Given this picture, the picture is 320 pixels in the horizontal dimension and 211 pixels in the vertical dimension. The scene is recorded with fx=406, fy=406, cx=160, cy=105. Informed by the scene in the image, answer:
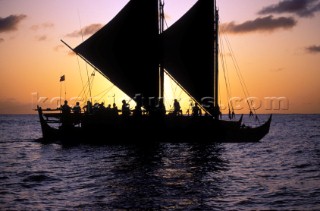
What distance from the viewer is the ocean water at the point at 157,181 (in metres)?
15.3

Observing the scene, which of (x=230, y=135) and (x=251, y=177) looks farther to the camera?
(x=230, y=135)

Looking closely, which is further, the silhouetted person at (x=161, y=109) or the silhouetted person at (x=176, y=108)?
the silhouetted person at (x=161, y=109)

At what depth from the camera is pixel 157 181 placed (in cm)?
1956

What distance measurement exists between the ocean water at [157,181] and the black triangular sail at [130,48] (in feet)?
25.8

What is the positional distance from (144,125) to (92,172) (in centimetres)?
1449

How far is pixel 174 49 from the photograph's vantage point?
38281 millimetres

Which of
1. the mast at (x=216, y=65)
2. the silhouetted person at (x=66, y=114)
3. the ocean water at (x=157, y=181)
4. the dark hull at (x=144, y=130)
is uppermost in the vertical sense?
the mast at (x=216, y=65)

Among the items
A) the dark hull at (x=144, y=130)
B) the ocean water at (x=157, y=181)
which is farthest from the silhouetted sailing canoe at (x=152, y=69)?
the ocean water at (x=157, y=181)

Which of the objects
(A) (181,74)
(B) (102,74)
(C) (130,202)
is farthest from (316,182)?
(B) (102,74)

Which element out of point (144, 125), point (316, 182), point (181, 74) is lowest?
point (316, 182)

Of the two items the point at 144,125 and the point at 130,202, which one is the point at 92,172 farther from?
the point at 144,125

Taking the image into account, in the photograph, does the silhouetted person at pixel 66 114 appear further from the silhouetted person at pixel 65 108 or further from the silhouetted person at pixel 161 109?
the silhouetted person at pixel 161 109

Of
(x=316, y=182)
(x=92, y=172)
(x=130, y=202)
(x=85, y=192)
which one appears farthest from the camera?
(x=92, y=172)

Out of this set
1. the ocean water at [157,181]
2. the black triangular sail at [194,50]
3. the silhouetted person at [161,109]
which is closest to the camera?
the ocean water at [157,181]
